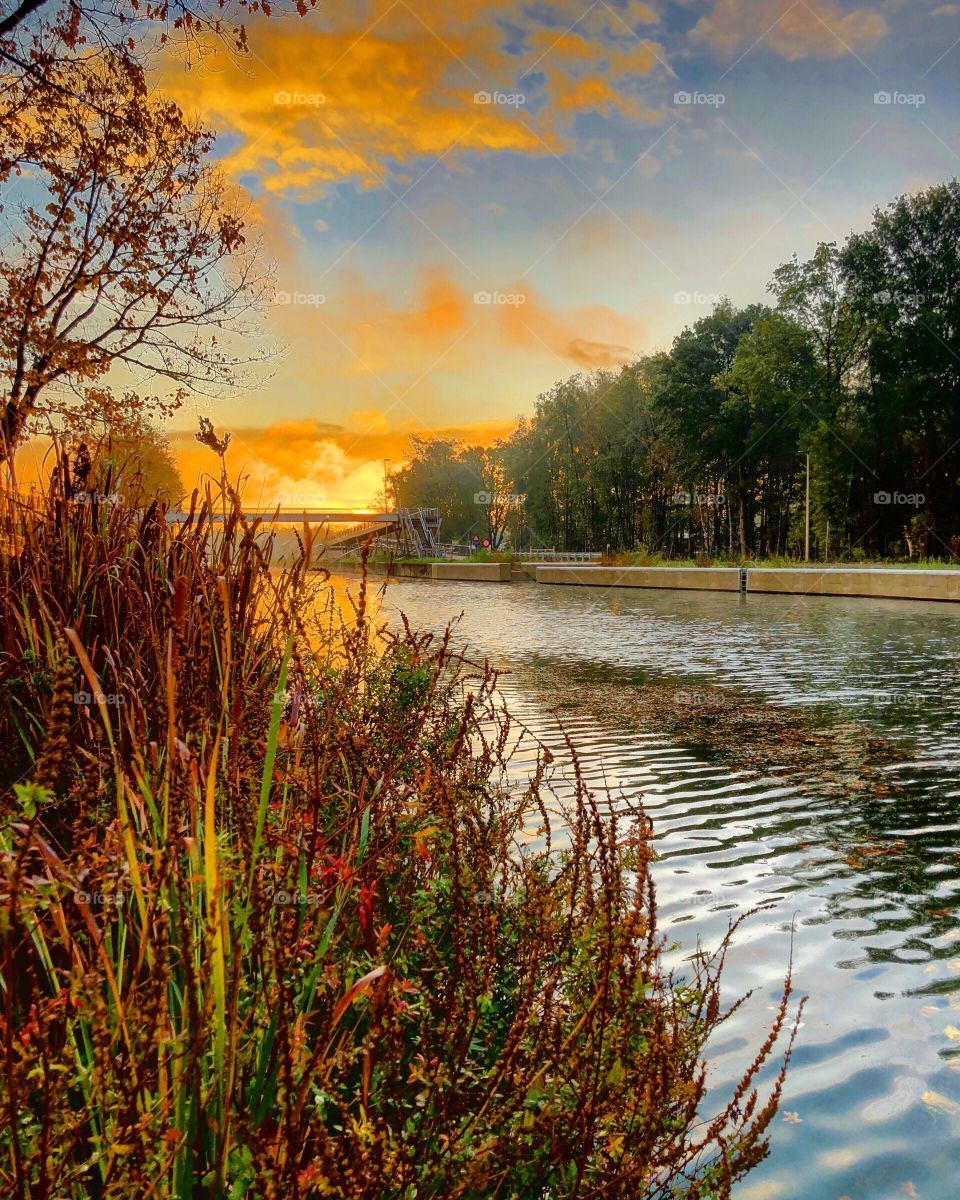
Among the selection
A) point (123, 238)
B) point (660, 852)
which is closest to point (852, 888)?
point (660, 852)

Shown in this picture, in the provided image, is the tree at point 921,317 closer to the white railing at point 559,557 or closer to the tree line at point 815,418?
the tree line at point 815,418

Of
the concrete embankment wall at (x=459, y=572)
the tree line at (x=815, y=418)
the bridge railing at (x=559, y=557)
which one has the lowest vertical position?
the concrete embankment wall at (x=459, y=572)

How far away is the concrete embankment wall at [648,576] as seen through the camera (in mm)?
30688

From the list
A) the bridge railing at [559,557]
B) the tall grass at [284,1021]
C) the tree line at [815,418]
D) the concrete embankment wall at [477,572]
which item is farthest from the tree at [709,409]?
the tall grass at [284,1021]

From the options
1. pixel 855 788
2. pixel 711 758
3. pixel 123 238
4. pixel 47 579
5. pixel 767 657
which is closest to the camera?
pixel 47 579

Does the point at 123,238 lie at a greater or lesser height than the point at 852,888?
greater

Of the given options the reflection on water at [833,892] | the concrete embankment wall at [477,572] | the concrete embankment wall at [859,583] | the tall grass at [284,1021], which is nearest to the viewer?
the tall grass at [284,1021]

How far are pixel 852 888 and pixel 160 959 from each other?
394 cm

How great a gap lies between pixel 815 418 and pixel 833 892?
138 ft

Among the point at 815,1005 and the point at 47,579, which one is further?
the point at 47,579

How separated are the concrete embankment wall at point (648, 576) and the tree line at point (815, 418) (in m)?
8.00

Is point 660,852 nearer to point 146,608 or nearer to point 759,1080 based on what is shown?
point 759,1080

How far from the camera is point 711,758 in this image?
288 inches

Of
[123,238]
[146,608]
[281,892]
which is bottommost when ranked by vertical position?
[281,892]
